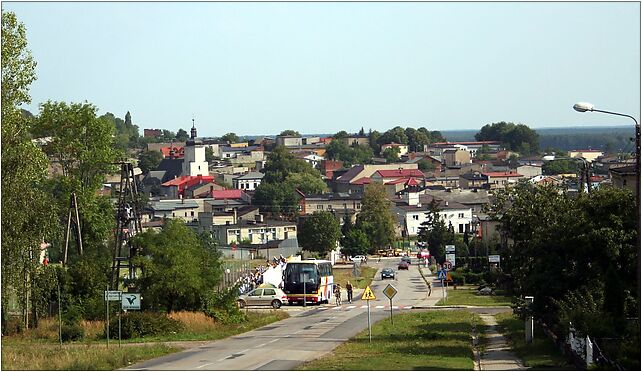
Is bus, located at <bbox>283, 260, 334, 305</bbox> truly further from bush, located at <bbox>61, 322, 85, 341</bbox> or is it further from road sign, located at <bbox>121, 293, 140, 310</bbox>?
road sign, located at <bbox>121, 293, 140, 310</bbox>

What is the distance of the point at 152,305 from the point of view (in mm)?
48406

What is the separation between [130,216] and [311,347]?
19934mm

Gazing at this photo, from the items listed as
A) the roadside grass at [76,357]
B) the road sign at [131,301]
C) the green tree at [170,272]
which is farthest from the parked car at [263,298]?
the road sign at [131,301]

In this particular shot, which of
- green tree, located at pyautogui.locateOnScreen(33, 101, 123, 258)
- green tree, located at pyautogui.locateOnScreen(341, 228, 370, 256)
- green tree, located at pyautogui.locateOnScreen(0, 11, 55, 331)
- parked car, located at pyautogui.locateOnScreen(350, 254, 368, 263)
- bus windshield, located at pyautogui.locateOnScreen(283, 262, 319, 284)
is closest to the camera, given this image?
green tree, located at pyautogui.locateOnScreen(0, 11, 55, 331)

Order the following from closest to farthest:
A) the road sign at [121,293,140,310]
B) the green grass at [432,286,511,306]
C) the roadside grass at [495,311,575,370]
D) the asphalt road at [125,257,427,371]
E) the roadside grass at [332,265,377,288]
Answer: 1. the roadside grass at [495,311,575,370]
2. the asphalt road at [125,257,427,371]
3. the road sign at [121,293,140,310]
4. the green grass at [432,286,511,306]
5. the roadside grass at [332,265,377,288]

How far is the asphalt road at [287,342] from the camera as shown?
32281 millimetres

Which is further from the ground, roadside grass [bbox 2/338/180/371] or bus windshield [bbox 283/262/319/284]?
roadside grass [bbox 2/338/180/371]

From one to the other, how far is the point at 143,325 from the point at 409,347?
12.0m

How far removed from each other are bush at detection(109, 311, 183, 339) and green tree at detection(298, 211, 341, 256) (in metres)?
73.0

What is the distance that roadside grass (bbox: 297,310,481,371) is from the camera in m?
31.2

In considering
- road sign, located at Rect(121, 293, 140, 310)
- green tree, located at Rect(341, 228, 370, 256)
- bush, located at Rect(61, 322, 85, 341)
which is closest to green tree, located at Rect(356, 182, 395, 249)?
green tree, located at Rect(341, 228, 370, 256)

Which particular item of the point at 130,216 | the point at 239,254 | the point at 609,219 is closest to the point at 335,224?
the point at 239,254

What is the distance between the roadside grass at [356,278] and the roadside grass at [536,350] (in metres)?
37.0

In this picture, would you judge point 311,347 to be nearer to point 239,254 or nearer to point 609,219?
point 609,219
